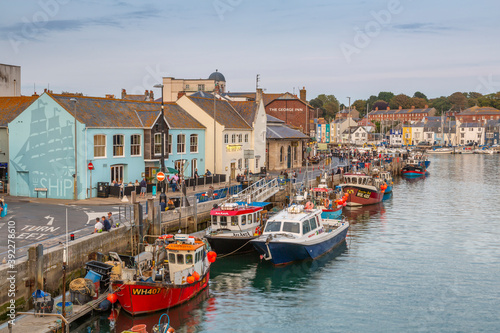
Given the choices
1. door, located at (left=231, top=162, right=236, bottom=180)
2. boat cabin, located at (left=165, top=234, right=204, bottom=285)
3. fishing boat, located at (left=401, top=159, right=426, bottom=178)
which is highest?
door, located at (left=231, top=162, right=236, bottom=180)

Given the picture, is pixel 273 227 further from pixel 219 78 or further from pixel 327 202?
pixel 219 78

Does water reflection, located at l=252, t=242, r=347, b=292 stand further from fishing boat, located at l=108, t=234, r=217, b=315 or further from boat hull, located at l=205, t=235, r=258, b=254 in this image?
fishing boat, located at l=108, t=234, r=217, b=315

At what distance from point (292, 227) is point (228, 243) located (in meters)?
4.23

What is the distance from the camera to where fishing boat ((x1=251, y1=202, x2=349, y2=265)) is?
33625 mm

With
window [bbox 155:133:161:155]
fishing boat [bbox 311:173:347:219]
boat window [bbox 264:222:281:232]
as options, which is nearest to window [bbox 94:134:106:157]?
window [bbox 155:133:161:155]

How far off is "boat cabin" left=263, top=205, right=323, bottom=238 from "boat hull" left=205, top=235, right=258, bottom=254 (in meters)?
1.60

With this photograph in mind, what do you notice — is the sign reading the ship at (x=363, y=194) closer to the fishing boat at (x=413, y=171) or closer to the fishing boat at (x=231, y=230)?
the fishing boat at (x=231, y=230)

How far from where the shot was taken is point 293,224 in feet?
114

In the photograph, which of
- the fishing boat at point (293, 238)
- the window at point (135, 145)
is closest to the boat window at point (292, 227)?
the fishing boat at point (293, 238)

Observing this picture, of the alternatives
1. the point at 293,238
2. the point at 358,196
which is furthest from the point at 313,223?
the point at 358,196

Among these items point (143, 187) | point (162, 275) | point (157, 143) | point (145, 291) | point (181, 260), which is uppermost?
point (157, 143)

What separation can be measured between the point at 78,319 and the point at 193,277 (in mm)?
5736

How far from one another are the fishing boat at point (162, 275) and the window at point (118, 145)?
17870mm

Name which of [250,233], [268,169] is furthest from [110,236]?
[268,169]
